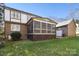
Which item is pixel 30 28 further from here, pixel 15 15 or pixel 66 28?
pixel 66 28

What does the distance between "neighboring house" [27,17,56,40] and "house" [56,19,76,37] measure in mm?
49

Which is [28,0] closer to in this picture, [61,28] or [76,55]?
[61,28]

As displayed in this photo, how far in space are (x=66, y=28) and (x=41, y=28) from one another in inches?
→ 9.6

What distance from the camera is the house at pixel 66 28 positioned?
2229 mm

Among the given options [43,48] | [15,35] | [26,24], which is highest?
[26,24]

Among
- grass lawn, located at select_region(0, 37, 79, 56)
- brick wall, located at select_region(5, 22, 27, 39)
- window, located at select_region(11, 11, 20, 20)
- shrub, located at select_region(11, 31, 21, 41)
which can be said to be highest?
window, located at select_region(11, 11, 20, 20)

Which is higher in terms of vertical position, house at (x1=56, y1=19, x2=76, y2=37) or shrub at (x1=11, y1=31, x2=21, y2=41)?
house at (x1=56, y1=19, x2=76, y2=37)

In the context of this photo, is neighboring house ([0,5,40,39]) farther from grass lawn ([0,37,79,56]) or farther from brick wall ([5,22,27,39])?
grass lawn ([0,37,79,56])

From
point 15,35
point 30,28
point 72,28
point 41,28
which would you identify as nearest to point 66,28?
point 72,28

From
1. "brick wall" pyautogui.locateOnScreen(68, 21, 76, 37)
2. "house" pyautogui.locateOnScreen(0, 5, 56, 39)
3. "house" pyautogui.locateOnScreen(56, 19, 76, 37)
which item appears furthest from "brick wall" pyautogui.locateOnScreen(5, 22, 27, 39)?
"brick wall" pyautogui.locateOnScreen(68, 21, 76, 37)

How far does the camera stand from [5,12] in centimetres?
222

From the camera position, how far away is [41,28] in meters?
2.23

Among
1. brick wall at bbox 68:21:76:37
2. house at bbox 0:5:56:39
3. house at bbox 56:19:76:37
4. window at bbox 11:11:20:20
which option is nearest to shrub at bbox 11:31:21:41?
house at bbox 0:5:56:39

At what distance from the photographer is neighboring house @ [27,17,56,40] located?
2236 millimetres
